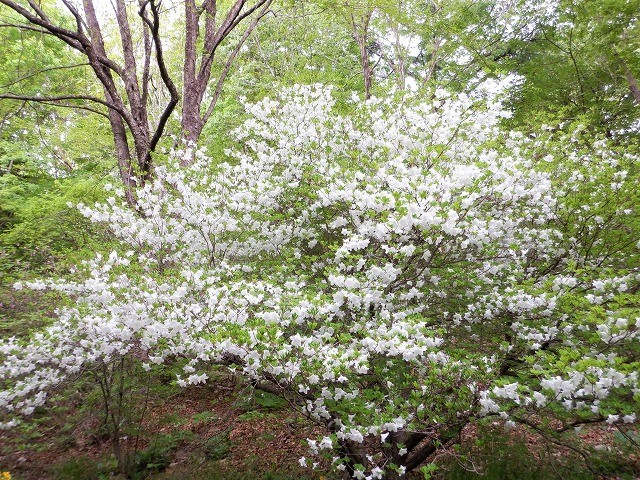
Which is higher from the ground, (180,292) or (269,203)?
(269,203)

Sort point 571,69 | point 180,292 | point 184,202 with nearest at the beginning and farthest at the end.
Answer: point 180,292 < point 184,202 < point 571,69

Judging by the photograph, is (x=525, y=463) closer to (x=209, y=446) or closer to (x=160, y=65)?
(x=209, y=446)

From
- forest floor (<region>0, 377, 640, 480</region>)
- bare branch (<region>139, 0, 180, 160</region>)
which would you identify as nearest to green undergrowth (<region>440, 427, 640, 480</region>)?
forest floor (<region>0, 377, 640, 480</region>)

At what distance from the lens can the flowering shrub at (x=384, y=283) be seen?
10.8 ft

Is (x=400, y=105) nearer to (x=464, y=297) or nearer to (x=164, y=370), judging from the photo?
(x=464, y=297)

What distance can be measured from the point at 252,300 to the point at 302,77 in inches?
207

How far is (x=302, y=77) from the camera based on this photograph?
735 cm

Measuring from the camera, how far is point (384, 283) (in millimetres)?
3852

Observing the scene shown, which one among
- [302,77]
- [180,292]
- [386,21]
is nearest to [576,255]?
[180,292]

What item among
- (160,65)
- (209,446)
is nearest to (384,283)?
(209,446)

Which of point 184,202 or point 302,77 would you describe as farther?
point 302,77

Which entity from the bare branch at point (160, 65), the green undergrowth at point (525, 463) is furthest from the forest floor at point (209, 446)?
the bare branch at point (160, 65)

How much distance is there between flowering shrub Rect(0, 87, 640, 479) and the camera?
329 centimetres

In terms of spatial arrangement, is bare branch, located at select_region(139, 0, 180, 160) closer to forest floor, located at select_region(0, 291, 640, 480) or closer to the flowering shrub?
the flowering shrub
